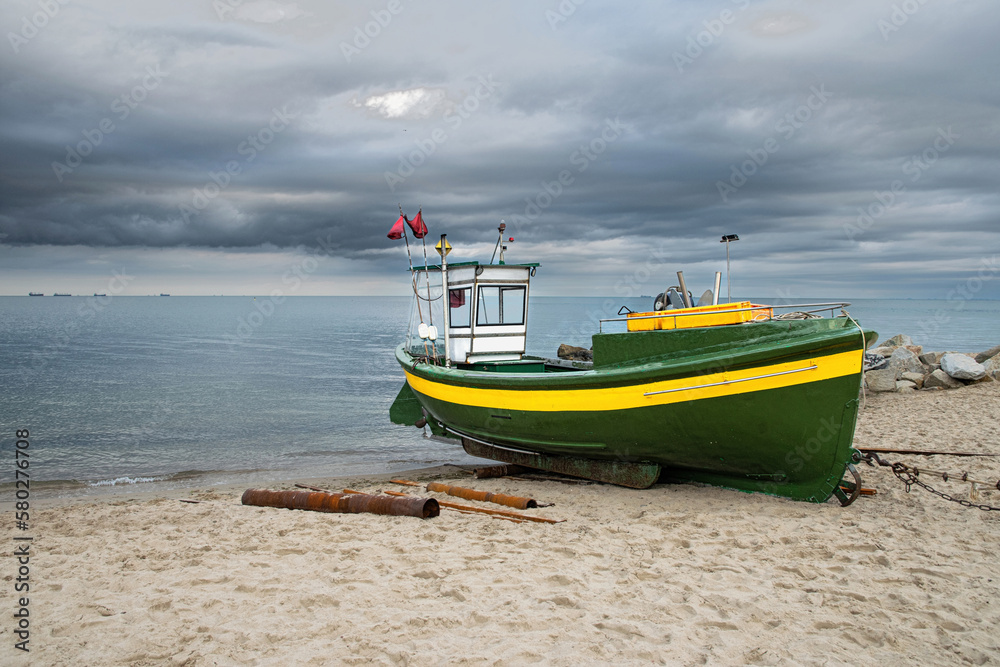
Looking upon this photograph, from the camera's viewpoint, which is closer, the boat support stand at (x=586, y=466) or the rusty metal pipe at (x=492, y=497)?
the rusty metal pipe at (x=492, y=497)

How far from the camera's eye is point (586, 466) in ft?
28.5

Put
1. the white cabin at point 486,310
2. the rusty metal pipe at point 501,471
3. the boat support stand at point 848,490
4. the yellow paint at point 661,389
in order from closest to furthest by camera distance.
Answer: the yellow paint at point 661,389 → the boat support stand at point 848,490 → the rusty metal pipe at point 501,471 → the white cabin at point 486,310

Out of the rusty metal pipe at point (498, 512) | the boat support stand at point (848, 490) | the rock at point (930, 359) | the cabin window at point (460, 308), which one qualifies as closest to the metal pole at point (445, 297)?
the cabin window at point (460, 308)

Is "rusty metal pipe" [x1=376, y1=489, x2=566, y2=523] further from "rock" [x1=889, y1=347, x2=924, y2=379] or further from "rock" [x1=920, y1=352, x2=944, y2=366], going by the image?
"rock" [x1=920, y1=352, x2=944, y2=366]

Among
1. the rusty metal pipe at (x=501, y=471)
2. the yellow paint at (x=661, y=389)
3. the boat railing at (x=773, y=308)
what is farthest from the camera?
the rusty metal pipe at (x=501, y=471)

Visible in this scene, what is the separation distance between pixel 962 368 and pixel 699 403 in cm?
1237

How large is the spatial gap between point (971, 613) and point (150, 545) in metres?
7.25

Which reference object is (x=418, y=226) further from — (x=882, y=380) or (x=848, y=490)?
(x=882, y=380)

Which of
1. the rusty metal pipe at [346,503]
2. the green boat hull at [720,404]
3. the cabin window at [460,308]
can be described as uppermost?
the cabin window at [460,308]

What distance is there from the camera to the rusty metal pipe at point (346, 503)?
716cm

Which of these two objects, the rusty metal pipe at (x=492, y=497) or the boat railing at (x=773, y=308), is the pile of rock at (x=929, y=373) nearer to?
the boat railing at (x=773, y=308)

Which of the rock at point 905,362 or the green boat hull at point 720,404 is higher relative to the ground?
the green boat hull at point 720,404

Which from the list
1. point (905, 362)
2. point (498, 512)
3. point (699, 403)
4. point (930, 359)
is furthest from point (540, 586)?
point (930, 359)

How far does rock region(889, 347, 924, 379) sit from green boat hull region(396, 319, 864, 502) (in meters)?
12.2
